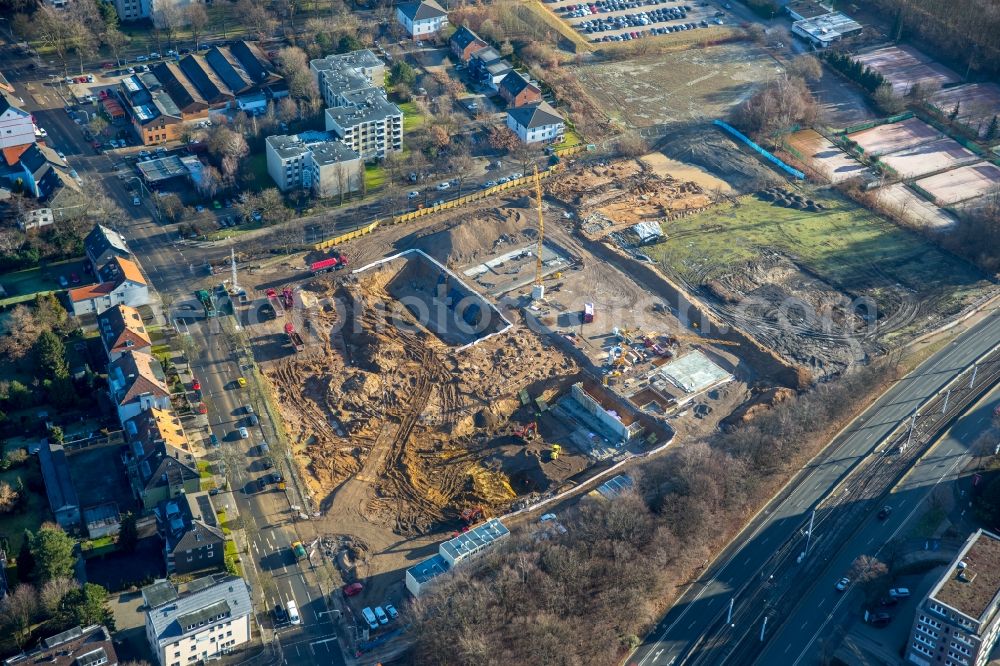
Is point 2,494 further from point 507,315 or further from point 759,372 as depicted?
point 759,372

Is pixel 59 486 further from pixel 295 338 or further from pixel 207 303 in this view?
pixel 207 303

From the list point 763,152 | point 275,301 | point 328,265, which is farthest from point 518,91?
point 275,301

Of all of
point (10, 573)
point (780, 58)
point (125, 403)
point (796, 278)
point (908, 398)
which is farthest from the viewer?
point (780, 58)

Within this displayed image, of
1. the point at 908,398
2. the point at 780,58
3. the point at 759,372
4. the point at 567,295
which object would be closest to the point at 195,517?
the point at 567,295

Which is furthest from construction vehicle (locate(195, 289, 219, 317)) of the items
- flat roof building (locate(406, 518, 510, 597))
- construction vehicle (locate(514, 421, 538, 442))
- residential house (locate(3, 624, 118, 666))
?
residential house (locate(3, 624, 118, 666))

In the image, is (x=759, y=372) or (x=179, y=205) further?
(x=179, y=205)

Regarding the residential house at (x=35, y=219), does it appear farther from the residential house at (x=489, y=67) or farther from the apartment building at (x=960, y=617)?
the apartment building at (x=960, y=617)

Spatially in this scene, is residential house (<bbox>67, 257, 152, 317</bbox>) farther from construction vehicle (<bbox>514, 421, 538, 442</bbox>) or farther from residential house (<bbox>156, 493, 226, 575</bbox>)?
construction vehicle (<bbox>514, 421, 538, 442</bbox>)
